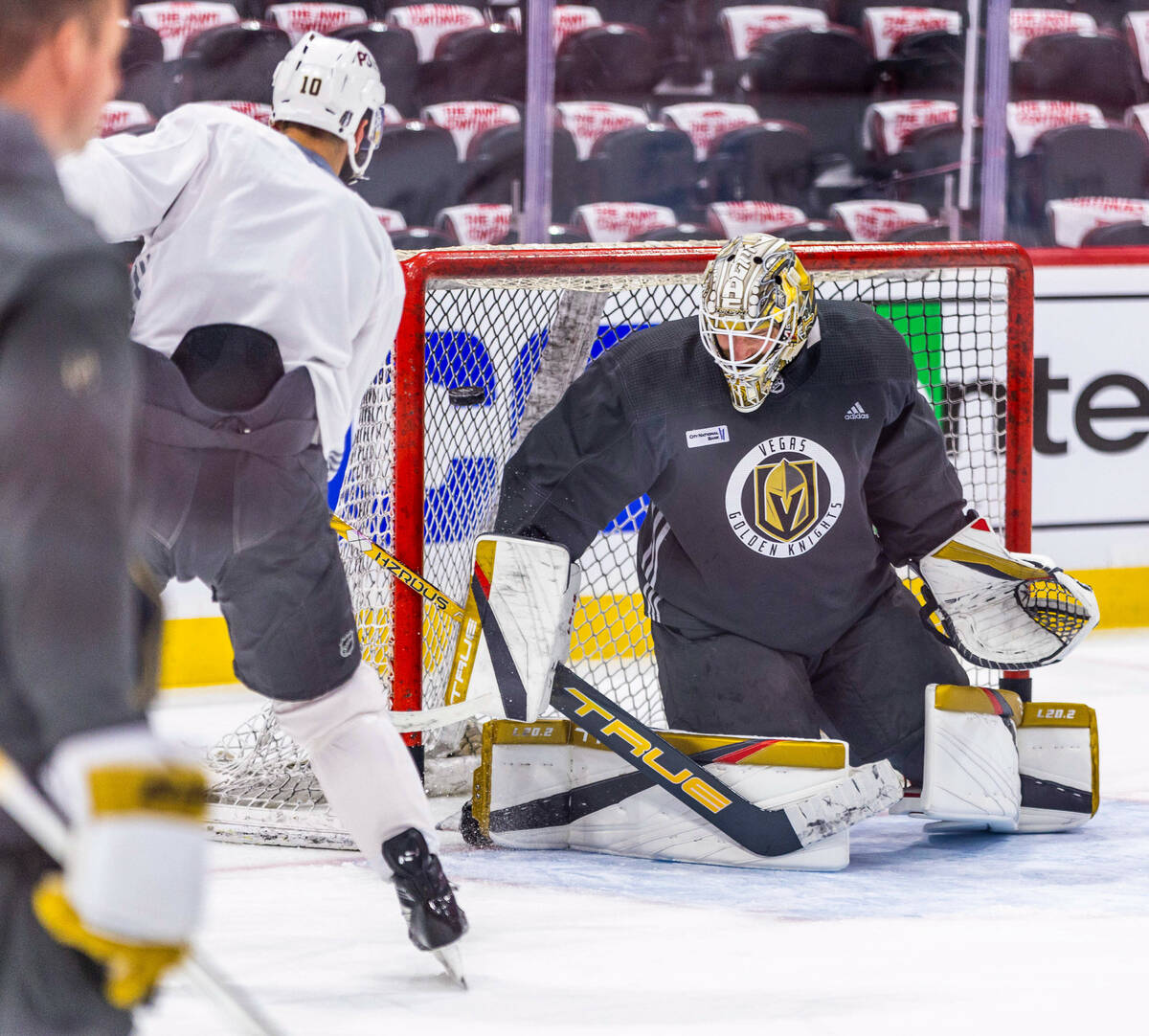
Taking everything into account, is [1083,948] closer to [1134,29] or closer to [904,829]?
[904,829]

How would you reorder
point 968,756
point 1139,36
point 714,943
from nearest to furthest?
point 714,943 < point 968,756 < point 1139,36

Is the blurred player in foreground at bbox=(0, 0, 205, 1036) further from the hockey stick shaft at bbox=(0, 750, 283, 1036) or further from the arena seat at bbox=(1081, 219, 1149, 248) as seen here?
the arena seat at bbox=(1081, 219, 1149, 248)

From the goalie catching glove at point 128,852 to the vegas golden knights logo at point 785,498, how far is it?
180cm

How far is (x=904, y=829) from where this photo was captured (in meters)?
2.69

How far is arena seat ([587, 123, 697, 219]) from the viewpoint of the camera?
4578 millimetres

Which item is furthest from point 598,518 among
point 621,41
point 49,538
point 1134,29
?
point 1134,29

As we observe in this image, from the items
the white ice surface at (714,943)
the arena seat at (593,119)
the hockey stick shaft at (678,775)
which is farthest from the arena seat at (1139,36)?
the hockey stick shaft at (678,775)

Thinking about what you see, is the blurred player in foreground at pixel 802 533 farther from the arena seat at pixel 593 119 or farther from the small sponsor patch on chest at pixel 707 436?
the arena seat at pixel 593 119

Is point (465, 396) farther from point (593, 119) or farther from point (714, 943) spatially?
point (593, 119)

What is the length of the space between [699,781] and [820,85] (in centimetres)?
312

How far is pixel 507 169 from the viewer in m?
4.22

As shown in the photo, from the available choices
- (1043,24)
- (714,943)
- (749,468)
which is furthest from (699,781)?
(1043,24)

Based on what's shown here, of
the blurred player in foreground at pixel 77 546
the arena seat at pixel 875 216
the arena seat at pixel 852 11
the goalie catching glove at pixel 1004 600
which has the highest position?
the arena seat at pixel 852 11

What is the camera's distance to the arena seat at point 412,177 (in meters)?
4.42
